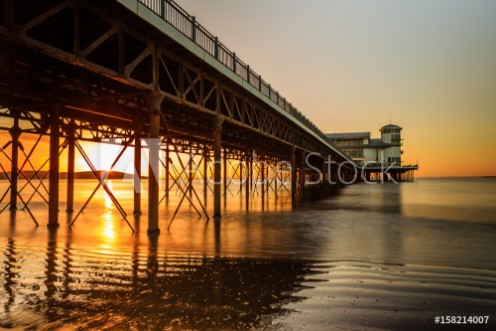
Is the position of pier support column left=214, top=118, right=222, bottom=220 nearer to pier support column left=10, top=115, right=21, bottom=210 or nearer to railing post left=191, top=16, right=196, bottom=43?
railing post left=191, top=16, right=196, bottom=43

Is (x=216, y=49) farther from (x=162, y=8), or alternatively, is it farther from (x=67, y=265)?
(x=67, y=265)

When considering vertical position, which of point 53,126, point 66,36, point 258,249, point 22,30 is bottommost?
point 258,249

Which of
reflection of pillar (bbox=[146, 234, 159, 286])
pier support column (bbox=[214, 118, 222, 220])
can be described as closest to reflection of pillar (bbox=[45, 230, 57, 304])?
reflection of pillar (bbox=[146, 234, 159, 286])

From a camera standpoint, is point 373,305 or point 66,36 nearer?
point 373,305

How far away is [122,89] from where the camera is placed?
44.4ft

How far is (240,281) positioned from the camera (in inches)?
251

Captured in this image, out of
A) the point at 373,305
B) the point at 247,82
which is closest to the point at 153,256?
the point at 373,305

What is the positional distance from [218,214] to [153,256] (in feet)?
28.2

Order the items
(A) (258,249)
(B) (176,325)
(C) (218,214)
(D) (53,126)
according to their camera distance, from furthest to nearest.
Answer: (C) (218,214), (D) (53,126), (A) (258,249), (B) (176,325)

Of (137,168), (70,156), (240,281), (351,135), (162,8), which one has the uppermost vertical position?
(351,135)

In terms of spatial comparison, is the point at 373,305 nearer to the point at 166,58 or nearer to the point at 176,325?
the point at 176,325

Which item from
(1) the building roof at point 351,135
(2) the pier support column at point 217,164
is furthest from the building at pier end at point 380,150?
(2) the pier support column at point 217,164

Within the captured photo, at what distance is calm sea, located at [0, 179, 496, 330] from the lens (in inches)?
180

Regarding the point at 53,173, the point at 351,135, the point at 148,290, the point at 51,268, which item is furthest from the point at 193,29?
the point at 351,135
